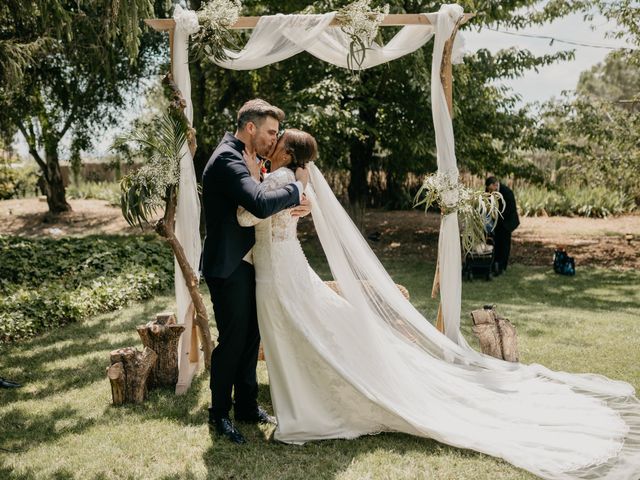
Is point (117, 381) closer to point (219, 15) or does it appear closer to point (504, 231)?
point (219, 15)

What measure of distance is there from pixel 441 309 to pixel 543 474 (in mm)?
2261

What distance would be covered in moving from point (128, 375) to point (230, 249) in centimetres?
159

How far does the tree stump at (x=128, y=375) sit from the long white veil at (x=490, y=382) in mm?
1710

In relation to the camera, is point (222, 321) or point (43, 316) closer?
point (222, 321)

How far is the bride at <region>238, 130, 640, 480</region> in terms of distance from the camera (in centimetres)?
398

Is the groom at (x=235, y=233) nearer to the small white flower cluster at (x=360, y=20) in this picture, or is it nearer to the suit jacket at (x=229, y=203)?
the suit jacket at (x=229, y=203)

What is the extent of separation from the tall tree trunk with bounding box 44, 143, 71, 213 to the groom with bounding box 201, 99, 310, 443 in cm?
1479

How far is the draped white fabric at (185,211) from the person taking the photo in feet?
17.5

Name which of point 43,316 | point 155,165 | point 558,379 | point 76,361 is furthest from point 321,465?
point 43,316

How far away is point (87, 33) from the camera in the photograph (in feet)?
40.3

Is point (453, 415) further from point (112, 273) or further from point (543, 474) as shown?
point (112, 273)

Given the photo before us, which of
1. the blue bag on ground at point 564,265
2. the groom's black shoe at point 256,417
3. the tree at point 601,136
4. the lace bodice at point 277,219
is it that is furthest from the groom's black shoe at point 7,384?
the tree at point 601,136

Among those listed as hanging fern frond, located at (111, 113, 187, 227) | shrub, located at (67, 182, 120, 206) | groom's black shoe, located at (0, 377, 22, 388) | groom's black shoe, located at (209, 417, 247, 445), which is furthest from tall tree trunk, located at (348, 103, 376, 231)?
shrub, located at (67, 182, 120, 206)

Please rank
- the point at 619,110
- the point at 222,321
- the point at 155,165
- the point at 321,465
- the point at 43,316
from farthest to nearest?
the point at 619,110
the point at 43,316
the point at 155,165
the point at 222,321
the point at 321,465
